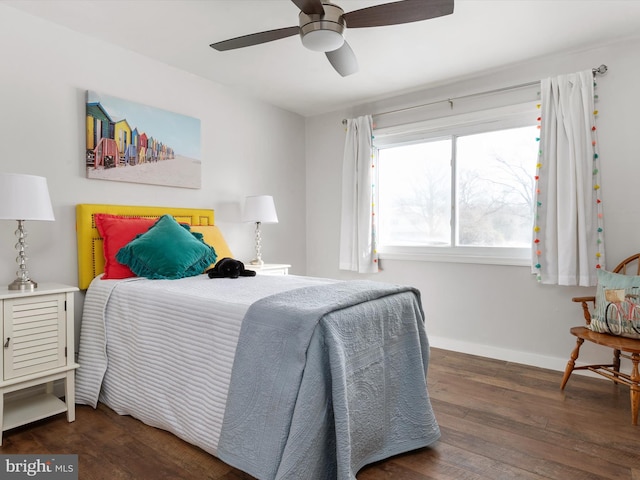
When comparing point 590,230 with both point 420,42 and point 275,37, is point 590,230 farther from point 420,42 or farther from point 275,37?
point 275,37

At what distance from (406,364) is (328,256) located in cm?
257

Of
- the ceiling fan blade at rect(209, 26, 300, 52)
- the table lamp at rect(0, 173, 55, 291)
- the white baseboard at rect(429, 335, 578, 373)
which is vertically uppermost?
the ceiling fan blade at rect(209, 26, 300, 52)

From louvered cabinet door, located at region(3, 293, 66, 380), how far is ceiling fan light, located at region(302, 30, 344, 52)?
190cm

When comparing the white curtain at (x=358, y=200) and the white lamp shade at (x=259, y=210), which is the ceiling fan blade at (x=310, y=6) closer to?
the white lamp shade at (x=259, y=210)

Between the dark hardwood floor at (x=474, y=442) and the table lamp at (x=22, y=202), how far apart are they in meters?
0.83

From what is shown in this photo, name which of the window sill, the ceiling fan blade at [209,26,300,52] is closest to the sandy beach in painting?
the ceiling fan blade at [209,26,300,52]

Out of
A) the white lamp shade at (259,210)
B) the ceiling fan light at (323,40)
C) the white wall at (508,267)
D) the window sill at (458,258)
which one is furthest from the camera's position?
the white lamp shade at (259,210)

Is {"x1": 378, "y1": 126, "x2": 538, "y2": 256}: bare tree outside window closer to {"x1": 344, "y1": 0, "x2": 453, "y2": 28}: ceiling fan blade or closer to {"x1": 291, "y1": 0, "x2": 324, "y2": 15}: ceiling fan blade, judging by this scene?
{"x1": 344, "y1": 0, "x2": 453, "y2": 28}: ceiling fan blade

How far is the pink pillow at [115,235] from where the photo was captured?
2.57 metres

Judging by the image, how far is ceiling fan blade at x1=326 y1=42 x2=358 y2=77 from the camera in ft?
7.41

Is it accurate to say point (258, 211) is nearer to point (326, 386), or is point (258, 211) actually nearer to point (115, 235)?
point (115, 235)

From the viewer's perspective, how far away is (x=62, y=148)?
2580 millimetres

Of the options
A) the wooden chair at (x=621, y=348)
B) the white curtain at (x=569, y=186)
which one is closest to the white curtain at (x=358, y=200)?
the white curtain at (x=569, y=186)

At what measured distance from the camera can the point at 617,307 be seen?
2395mm
